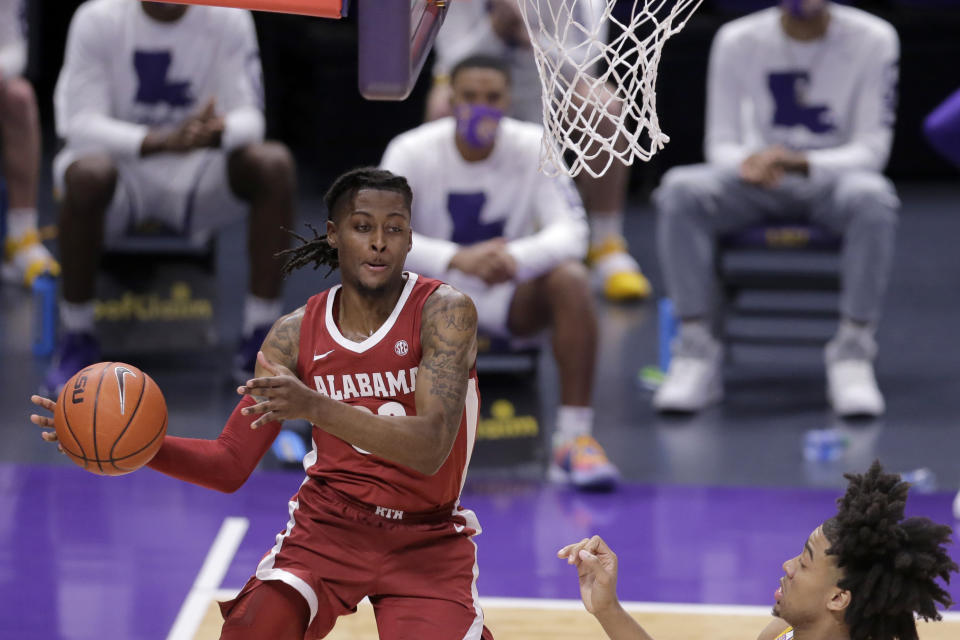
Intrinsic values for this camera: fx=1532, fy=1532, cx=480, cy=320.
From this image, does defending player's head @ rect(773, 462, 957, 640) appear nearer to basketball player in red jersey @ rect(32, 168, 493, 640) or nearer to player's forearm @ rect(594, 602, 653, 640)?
player's forearm @ rect(594, 602, 653, 640)

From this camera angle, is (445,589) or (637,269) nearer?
(445,589)

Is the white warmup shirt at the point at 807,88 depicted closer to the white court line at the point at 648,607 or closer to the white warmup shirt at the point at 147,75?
the white warmup shirt at the point at 147,75

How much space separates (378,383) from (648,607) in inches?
57.9

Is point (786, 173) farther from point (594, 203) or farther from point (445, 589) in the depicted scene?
point (445, 589)

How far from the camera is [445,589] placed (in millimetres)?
3623

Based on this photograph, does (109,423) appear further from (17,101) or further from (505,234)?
(17,101)

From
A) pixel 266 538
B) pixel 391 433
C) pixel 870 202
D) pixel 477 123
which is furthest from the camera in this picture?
pixel 870 202

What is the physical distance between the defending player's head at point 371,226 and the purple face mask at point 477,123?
2232mm

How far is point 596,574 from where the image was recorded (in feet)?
10.7

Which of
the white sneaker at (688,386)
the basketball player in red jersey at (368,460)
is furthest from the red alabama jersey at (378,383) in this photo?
the white sneaker at (688,386)

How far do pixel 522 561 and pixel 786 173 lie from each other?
2.35m

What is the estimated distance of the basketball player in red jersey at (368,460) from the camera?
3545 mm

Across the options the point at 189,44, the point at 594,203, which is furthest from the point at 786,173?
the point at 189,44

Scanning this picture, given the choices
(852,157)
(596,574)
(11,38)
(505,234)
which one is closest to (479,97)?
(505,234)
